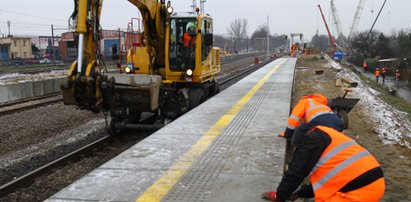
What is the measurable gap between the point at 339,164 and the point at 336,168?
4 cm

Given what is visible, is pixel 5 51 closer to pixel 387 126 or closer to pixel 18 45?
pixel 18 45

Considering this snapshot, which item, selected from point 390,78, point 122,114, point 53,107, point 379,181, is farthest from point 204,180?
point 390,78

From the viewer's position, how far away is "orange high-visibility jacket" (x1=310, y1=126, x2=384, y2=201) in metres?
3.33

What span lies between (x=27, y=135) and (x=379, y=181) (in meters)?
9.12

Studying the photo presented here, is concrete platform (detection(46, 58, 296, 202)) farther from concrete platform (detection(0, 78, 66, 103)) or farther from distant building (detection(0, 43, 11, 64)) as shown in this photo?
distant building (detection(0, 43, 11, 64))

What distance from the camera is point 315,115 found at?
4.34m

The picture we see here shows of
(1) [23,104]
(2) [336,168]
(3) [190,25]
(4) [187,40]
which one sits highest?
(3) [190,25]

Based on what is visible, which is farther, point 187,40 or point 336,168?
point 187,40

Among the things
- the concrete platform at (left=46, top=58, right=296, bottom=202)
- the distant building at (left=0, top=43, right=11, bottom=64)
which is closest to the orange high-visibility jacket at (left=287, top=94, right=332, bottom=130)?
the concrete platform at (left=46, top=58, right=296, bottom=202)

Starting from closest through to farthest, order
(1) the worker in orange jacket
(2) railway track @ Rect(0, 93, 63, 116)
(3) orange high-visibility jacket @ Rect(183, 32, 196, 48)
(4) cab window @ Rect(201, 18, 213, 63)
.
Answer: (1) the worker in orange jacket
(3) orange high-visibility jacket @ Rect(183, 32, 196, 48)
(4) cab window @ Rect(201, 18, 213, 63)
(2) railway track @ Rect(0, 93, 63, 116)

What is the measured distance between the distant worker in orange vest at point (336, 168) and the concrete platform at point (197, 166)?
84 centimetres

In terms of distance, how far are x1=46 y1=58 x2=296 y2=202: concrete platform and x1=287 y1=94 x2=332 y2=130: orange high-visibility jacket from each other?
71 centimetres

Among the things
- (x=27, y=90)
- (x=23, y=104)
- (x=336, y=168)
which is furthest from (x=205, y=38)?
(x=336, y=168)

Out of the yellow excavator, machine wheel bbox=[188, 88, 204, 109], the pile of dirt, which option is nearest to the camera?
the pile of dirt
